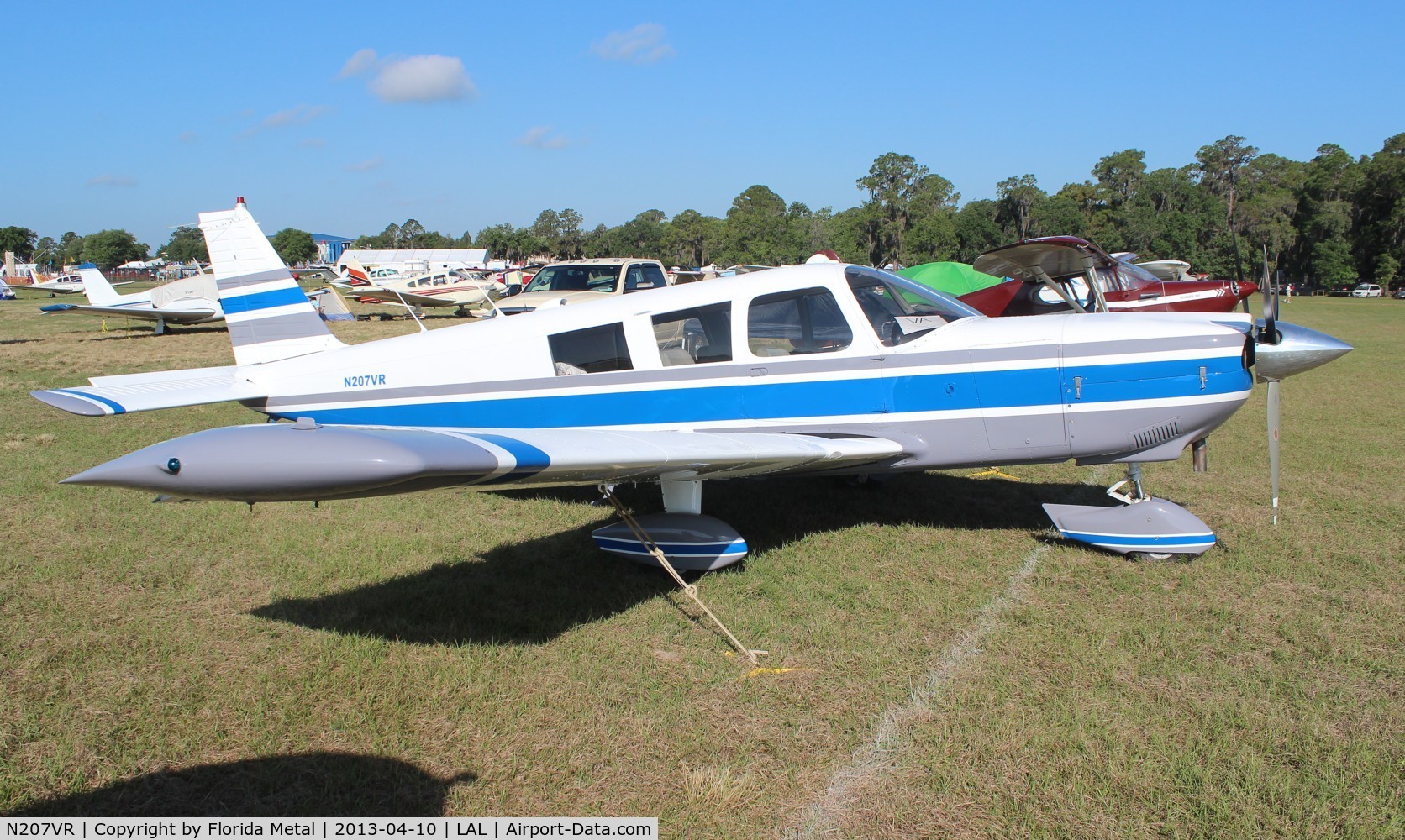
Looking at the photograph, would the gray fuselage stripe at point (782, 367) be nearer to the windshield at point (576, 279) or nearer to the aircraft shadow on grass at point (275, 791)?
the aircraft shadow on grass at point (275, 791)

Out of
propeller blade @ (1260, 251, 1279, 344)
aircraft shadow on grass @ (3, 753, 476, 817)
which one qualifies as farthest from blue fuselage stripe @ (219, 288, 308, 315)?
propeller blade @ (1260, 251, 1279, 344)

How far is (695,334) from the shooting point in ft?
17.9

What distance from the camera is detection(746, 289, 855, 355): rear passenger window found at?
17.6 ft

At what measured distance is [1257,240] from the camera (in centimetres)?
7012

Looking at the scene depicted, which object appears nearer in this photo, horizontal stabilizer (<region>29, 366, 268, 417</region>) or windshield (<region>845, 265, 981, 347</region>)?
horizontal stabilizer (<region>29, 366, 268, 417</region>)

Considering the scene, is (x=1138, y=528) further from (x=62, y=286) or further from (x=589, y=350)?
(x=62, y=286)

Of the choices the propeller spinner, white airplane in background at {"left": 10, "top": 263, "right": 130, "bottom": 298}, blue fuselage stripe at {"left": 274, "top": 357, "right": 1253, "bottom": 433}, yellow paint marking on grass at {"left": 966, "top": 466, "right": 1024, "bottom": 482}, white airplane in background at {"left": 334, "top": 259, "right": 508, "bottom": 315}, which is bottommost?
yellow paint marking on grass at {"left": 966, "top": 466, "right": 1024, "bottom": 482}

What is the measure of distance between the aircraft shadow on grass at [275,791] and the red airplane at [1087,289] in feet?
33.2

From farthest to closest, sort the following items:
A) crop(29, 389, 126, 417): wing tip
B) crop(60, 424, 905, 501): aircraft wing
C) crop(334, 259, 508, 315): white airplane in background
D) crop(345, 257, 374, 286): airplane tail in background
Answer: crop(345, 257, 374, 286): airplane tail in background → crop(334, 259, 508, 315): white airplane in background → crop(29, 389, 126, 417): wing tip → crop(60, 424, 905, 501): aircraft wing

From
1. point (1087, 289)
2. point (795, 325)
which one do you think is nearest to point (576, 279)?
point (1087, 289)

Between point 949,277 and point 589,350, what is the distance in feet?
53.9

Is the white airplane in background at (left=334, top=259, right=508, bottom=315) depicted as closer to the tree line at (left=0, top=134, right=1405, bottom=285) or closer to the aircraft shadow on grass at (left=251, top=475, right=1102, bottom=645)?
the aircraft shadow on grass at (left=251, top=475, right=1102, bottom=645)

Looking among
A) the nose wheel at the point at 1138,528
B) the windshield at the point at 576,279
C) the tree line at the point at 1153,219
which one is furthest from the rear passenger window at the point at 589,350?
the tree line at the point at 1153,219

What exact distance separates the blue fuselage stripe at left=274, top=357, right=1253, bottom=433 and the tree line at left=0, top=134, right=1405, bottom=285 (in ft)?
183
